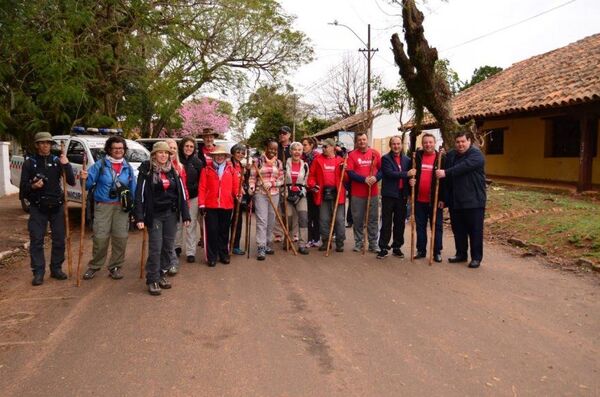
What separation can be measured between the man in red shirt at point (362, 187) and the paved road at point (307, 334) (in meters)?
1.37

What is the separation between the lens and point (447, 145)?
41.7 feet

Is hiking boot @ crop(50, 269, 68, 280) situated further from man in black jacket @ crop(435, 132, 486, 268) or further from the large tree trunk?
the large tree trunk

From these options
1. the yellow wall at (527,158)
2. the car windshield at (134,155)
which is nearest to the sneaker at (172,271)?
the car windshield at (134,155)

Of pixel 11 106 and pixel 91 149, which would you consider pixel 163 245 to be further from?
pixel 11 106

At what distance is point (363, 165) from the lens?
8.11 m

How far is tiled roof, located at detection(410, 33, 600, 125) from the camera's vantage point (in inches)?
539

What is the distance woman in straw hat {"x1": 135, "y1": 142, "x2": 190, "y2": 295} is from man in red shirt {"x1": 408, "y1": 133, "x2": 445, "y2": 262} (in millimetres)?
3415

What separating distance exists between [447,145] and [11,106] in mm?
10424

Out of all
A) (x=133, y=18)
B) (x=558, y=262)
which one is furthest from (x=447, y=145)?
(x=133, y=18)

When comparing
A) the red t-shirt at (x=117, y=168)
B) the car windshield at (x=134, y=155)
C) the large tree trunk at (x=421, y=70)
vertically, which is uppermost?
the large tree trunk at (x=421, y=70)

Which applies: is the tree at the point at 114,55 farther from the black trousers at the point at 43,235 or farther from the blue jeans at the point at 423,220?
the blue jeans at the point at 423,220

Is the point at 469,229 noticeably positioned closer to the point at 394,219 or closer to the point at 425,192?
the point at 425,192

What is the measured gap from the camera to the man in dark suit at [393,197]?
7720 millimetres

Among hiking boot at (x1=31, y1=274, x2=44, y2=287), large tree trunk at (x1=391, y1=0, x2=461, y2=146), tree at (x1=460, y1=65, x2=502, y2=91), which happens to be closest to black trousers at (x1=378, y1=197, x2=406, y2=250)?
hiking boot at (x1=31, y1=274, x2=44, y2=287)
